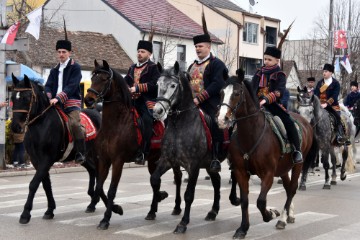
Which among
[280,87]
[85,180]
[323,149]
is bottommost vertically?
[85,180]

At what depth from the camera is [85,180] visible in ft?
53.0

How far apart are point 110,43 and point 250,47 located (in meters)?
16.2

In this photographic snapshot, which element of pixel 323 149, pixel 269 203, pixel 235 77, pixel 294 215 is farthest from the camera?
pixel 323 149

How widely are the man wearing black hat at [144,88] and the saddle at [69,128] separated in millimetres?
1147

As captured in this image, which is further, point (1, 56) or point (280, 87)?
point (1, 56)

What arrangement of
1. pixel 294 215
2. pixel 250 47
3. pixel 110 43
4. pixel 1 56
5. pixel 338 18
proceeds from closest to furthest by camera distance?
pixel 294 215, pixel 1 56, pixel 110 43, pixel 338 18, pixel 250 47

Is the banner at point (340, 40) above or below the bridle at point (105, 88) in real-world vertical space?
above

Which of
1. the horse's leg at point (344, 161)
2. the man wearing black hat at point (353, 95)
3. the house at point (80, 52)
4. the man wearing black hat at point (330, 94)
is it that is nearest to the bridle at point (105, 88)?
the man wearing black hat at point (330, 94)

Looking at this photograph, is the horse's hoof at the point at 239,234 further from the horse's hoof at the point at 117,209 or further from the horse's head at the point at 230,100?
the horse's hoof at the point at 117,209

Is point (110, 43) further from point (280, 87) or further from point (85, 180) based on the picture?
point (280, 87)

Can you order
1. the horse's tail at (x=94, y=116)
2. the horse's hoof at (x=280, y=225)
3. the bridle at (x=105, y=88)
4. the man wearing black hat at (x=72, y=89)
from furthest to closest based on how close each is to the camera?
the horse's tail at (x=94, y=116), the man wearing black hat at (x=72, y=89), the horse's hoof at (x=280, y=225), the bridle at (x=105, y=88)

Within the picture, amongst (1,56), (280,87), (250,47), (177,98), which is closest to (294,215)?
(280,87)

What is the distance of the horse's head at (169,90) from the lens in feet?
28.3

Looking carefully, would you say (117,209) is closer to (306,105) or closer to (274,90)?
(274,90)
